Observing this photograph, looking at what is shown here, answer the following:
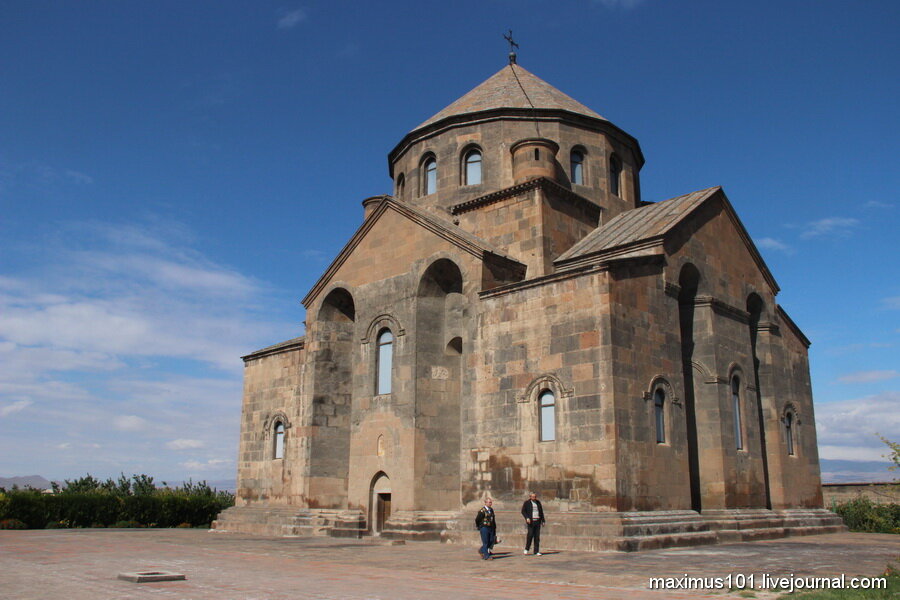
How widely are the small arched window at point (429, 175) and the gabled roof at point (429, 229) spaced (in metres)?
3.64

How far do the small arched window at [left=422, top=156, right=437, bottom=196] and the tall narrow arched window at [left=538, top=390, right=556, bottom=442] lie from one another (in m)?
10.2

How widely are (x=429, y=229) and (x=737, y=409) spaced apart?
922 centimetres

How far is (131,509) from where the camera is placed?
2639cm

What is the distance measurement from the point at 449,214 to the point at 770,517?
12.2 meters

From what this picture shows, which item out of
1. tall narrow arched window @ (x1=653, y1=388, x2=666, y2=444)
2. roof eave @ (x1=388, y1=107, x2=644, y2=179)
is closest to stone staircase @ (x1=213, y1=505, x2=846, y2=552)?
tall narrow arched window @ (x1=653, y1=388, x2=666, y2=444)

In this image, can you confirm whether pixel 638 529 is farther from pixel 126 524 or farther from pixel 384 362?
pixel 126 524

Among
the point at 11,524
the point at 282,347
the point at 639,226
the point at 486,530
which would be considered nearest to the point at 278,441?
the point at 282,347

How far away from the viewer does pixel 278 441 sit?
23.4 meters

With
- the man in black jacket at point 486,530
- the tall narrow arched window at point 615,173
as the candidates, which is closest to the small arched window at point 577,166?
the tall narrow arched window at point 615,173

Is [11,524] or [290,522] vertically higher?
[290,522]

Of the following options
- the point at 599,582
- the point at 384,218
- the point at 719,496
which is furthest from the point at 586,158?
the point at 599,582

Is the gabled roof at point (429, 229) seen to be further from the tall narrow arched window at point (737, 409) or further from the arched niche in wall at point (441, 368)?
the tall narrow arched window at point (737, 409)

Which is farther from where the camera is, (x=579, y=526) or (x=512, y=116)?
(x=512, y=116)

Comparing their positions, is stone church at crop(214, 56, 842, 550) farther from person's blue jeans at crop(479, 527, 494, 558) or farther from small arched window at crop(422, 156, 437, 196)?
person's blue jeans at crop(479, 527, 494, 558)
